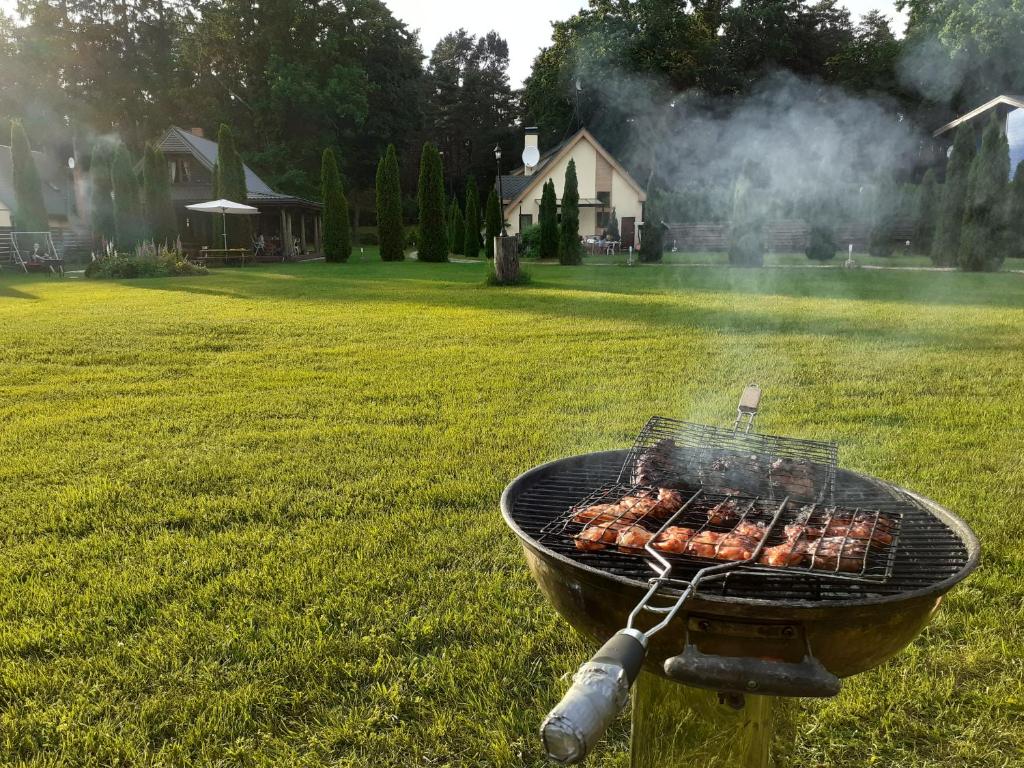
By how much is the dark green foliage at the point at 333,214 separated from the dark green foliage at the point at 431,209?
277cm

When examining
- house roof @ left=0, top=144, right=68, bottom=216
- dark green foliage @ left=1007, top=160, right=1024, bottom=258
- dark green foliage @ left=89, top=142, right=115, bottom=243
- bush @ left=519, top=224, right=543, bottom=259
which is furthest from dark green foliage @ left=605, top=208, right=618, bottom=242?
house roof @ left=0, top=144, right=68, bottom=216

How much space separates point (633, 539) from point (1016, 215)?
19586 mm

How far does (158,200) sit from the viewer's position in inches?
949

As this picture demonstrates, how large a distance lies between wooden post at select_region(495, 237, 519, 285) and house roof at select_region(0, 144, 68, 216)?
19.4 meters

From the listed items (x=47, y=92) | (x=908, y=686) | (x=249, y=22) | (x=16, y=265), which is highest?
(x=249, y=22)

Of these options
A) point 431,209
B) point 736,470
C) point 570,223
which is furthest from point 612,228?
point 736,470

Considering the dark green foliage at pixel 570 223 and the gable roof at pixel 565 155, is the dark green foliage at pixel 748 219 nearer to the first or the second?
the dark green foliage at pixel 570 223

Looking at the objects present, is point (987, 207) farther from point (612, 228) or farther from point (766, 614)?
point (766, 614)

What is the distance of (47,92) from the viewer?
39906 millimetres

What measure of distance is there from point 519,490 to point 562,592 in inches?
23.5

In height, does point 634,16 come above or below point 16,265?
above

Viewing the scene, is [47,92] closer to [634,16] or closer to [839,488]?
[634,16]

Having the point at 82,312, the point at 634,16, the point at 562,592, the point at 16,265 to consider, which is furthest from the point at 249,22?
the point at 562,592

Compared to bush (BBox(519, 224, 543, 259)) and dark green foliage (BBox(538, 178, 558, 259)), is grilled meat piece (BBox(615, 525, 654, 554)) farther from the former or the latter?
bush (BBox(519, 224, 543, 259))
